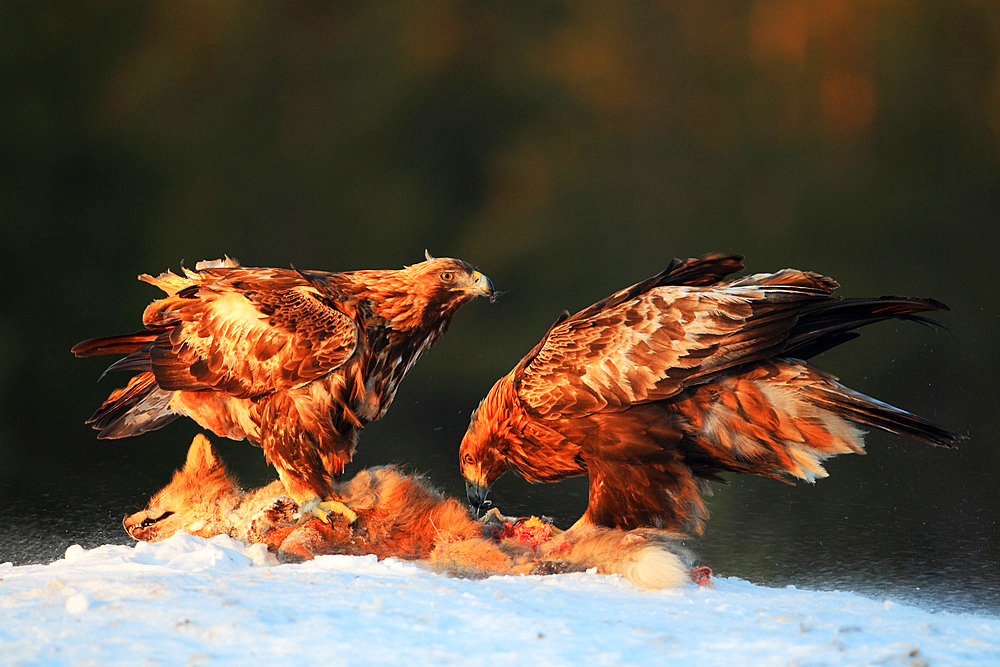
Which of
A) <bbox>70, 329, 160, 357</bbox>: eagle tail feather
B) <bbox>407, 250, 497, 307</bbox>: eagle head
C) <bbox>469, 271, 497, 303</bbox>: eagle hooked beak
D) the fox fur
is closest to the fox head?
the fox fur

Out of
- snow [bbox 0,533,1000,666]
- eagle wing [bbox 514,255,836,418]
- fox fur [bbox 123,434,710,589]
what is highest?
eagle wing [bbox 514,255,836,418]

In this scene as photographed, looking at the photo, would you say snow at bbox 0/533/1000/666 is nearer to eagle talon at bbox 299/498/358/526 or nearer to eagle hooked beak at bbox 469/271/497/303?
eagle talon at bbox 299/498/358/526

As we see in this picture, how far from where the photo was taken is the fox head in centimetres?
334

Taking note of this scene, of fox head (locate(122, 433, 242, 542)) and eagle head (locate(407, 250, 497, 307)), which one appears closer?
fox head (locate(122, 433, 242, 542))

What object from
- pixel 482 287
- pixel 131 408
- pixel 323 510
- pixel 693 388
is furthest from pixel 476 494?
pixel 131 408

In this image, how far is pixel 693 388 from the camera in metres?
3.23

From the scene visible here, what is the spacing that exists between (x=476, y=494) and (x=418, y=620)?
149cm

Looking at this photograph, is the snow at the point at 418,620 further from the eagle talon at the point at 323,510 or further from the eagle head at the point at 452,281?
the eagle head at the point at 452,281

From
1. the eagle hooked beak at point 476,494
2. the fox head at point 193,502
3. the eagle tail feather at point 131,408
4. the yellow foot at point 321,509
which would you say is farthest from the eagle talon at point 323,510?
the eagle tail feather at point 131,408

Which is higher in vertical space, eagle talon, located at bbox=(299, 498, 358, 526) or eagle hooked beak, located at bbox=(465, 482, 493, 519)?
eagle talon, located at bbox=(299, 498, 358, 526)

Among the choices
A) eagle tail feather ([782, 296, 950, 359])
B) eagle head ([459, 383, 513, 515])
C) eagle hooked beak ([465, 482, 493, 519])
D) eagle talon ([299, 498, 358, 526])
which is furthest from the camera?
eagle hooked beak ([465, 482, 493, 519])

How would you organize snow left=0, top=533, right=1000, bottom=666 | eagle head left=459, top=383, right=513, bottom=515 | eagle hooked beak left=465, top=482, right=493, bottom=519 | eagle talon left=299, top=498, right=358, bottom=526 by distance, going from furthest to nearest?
eagle hooked beak left=465, top=482, right=493, bottom=519
eagle head left=459, top=383, right=513, bottom=515
eagle talon left=299, top=498, right=358, bottom=526
snow left=0, top=533, right=1000, bottom=666

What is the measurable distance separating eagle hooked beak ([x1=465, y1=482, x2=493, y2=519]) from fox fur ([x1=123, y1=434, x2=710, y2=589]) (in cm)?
18

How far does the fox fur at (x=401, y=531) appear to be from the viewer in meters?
2.83
